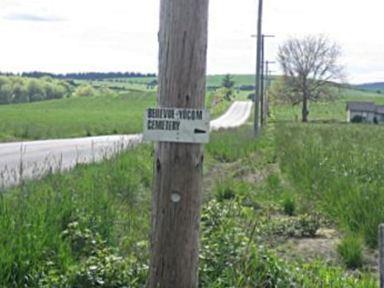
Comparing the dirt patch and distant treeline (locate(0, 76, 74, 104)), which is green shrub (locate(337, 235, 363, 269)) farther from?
distant treeline (locate(0, 76, 74, 104))

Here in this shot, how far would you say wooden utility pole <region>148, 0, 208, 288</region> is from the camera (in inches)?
138

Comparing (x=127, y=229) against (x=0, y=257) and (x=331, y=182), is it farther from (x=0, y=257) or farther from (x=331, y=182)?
(x=331, y=182)

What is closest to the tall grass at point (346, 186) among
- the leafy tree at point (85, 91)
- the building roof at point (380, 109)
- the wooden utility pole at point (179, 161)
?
the wooden utility pole at point (179, 161)

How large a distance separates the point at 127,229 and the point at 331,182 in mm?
4218

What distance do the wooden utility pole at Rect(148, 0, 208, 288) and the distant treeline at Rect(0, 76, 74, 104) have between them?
10595 centimetres

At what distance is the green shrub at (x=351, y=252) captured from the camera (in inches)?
252

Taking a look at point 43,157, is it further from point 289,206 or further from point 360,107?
point 360,107

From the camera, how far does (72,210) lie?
621 cm

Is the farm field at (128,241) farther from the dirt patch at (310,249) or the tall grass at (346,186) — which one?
the tall grass at (346,186)

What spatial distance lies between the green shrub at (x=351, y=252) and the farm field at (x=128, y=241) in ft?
0.26

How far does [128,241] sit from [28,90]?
366ft

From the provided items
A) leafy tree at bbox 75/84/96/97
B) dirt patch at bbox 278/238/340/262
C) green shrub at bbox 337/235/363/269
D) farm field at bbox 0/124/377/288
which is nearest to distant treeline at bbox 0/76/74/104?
leafy tree at bbox 75/84/96/97

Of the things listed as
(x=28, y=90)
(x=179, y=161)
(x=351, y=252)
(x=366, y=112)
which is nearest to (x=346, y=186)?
(x=351, y=252)

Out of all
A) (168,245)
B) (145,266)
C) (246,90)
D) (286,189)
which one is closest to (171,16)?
(168,245)
